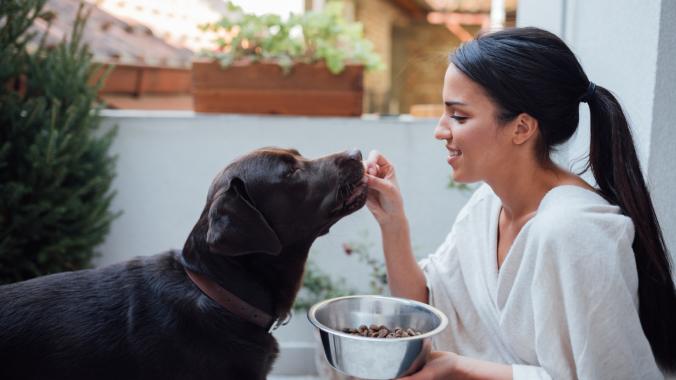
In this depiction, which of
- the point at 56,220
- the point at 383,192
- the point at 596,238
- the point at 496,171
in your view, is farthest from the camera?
the point at 56,220

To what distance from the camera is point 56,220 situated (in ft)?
10.9

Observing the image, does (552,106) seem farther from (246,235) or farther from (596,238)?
(246,235)

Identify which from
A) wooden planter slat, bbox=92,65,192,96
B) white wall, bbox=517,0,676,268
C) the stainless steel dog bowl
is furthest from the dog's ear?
wooden planter slat, bbox=92,65,192,96

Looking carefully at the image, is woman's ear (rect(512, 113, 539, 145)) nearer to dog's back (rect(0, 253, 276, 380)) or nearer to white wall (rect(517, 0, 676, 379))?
white wall (rect(517, 0, 676, 379))

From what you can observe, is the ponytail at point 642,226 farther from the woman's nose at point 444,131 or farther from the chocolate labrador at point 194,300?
the chocolate labrador at point 194,300

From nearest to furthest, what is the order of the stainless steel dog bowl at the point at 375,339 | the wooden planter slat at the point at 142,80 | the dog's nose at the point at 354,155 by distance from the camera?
the stainless steel dog bowl at the point at 375,339 → the dog's nose at the point at 354,155 → the wooden planter slat at the point at 142,80

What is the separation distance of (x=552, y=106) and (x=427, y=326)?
80cm

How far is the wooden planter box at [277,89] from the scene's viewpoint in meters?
3.92

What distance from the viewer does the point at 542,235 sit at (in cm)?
181

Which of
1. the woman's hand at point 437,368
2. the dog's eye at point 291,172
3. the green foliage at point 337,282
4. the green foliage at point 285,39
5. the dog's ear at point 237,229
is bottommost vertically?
the green foliage at point 337,282

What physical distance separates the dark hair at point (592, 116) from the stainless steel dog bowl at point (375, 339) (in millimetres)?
651

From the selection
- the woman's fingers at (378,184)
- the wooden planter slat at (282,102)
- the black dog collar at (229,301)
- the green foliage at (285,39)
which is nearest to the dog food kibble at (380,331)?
the black dog collar at (229,301)

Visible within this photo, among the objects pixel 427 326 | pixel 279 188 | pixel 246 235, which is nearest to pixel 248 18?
pixel 279 188

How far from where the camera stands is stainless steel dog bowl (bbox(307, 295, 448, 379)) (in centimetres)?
169
